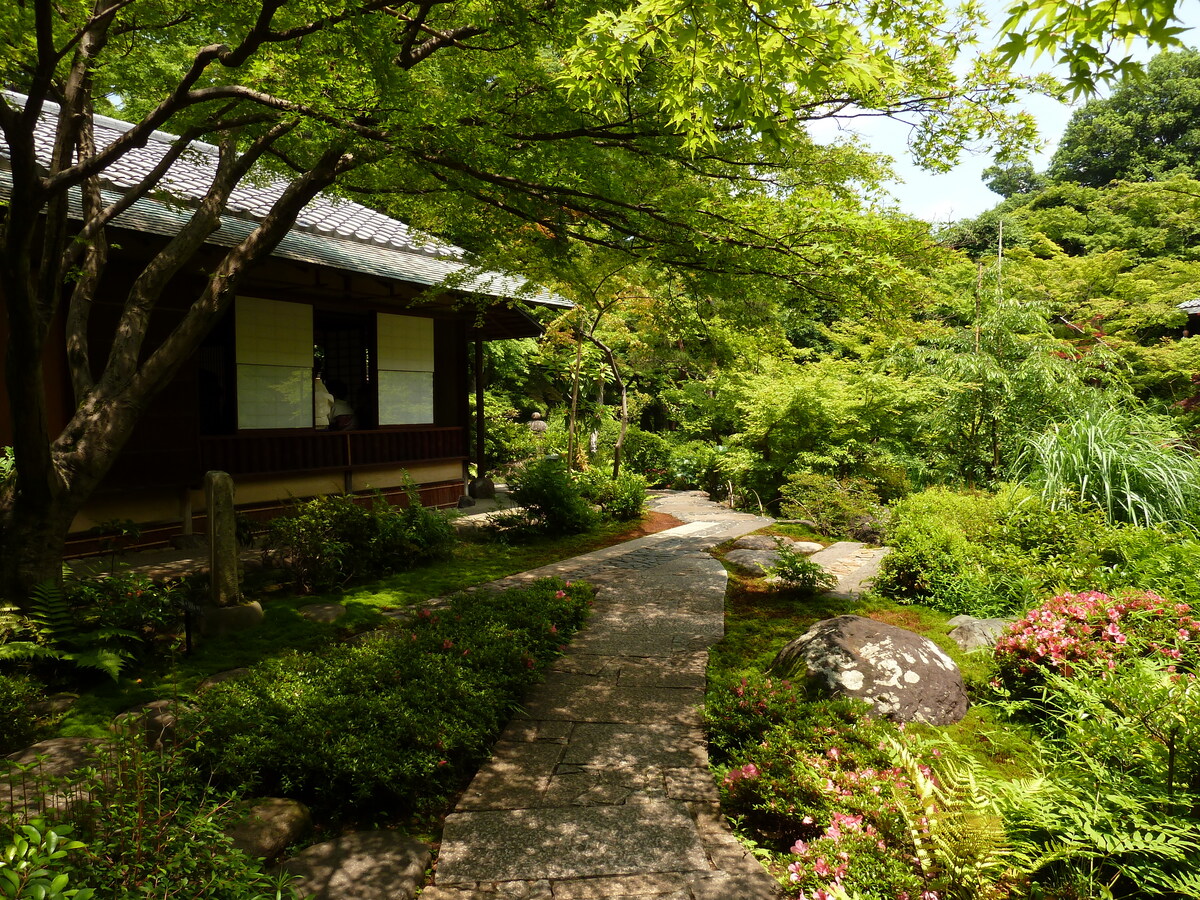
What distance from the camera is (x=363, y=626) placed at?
5.80 meters

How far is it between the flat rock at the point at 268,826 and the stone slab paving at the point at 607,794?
2.17 ft

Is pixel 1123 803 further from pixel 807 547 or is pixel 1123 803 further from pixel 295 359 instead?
pixel 295 359

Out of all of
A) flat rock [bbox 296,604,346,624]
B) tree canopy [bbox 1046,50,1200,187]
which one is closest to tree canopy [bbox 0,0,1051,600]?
flat rock [bbox 296,604,346,624]

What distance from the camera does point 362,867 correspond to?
291 cm

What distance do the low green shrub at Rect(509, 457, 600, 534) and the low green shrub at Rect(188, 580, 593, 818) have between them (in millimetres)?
4680

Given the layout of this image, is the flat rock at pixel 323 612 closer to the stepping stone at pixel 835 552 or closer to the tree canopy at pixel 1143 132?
the stepping stone at pixel 835 552

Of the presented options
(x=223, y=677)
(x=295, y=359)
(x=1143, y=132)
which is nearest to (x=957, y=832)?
(x=223, y=677)

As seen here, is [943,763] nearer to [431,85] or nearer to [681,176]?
[681,176]

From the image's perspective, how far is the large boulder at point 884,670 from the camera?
13.9 ft

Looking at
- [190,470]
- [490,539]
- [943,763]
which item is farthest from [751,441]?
[943,763]

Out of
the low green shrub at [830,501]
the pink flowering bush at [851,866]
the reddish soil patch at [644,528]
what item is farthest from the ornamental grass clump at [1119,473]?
the pink flowering bush at [851,866]

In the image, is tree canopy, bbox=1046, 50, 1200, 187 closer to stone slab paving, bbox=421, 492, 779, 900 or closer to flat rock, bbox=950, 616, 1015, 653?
flat rock, bbox=950, 616, 1015, 653

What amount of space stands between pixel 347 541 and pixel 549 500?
10.6ft

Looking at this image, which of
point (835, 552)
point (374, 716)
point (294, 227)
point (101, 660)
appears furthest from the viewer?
point (294, 227)
